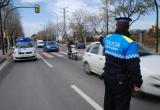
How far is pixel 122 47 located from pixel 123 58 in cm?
15

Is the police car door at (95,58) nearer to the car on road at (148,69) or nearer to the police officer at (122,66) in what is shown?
the car on road at (148,69)

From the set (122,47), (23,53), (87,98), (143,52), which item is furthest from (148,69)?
(23,53)

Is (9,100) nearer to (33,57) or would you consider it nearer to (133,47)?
(133,47)

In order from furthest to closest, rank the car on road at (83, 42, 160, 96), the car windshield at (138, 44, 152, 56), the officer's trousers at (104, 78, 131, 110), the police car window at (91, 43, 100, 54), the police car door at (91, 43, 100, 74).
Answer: the police car window at (91, 43, 100, 54), the police car door at (91, 43, 100, 74), the car windshield at (138, 44, 152, 56), the car on road at (83, 42, 160, 96), the officer's trousers at (104, 78, 131, 110)

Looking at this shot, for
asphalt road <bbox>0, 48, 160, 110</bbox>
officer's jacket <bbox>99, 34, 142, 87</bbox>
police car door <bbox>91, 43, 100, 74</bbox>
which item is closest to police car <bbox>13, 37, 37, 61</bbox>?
police car door <bbox>91, 43, 100, 74</bbox>

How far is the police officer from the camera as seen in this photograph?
4211 millimetres

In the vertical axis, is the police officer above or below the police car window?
above

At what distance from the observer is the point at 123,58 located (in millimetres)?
4312

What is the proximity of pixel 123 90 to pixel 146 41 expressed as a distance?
1525 inches

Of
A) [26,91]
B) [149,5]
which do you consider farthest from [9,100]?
[149,5]

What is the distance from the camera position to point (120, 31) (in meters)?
4.39

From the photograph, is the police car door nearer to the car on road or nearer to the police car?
the car on road

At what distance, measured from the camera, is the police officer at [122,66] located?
421cm

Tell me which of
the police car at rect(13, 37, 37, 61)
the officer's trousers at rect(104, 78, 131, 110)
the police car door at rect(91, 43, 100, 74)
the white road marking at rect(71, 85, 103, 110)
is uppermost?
the officer's trousers at rect(104, 78, 131, 110)
